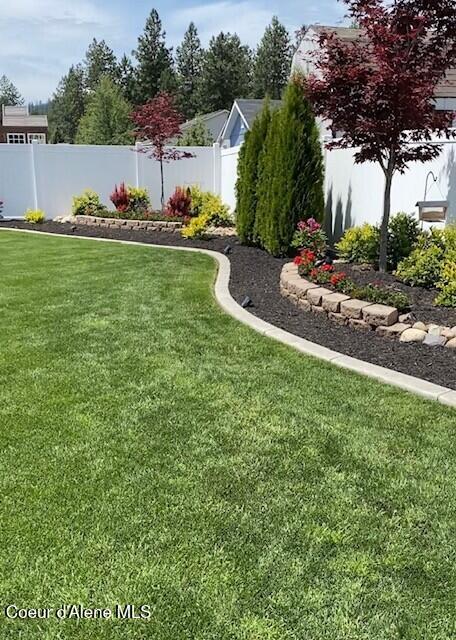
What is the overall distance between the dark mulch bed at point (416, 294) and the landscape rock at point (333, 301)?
0.61m

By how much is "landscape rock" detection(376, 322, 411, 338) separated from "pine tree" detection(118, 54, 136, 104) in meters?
42.9

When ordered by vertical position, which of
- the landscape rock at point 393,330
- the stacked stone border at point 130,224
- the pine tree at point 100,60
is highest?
the pine tree at point 100,60

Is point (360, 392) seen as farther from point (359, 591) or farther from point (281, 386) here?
point (359, 591)

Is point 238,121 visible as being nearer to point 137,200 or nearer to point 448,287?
point 137,200

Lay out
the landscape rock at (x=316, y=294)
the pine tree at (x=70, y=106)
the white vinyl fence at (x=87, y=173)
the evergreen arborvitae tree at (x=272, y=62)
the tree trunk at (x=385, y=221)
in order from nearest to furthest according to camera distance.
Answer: the landscape rock at (x=316, y=294) → the tree trunk at (x=385, y=221) → the white vinyl fence at (x=87, y=173) → the evergreen arborvitae tree at (x=272, y=62) → the pine tree at (x=70, y=106)

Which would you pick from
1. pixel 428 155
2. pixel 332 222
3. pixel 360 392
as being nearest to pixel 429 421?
pixel 360 392

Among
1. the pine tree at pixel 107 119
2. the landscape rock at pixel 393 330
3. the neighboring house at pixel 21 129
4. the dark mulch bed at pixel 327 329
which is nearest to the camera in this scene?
the dark mulch bed at pixel 327 329

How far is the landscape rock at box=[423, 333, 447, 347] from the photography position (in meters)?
4.16

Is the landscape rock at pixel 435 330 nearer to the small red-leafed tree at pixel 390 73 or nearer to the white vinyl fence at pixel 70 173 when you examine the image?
the small red-leafed tree at pixel 390 73

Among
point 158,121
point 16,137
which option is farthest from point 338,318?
point 16,137

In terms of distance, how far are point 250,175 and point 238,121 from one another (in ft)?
54.5

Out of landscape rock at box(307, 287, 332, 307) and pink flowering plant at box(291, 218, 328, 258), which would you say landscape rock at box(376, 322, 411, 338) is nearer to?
landscape rock at box(307, 287, 332, 307)

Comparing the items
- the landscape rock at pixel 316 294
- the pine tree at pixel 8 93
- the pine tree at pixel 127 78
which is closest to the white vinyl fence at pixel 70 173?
the landscape rock at pixel 316 294

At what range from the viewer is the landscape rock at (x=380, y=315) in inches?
174
